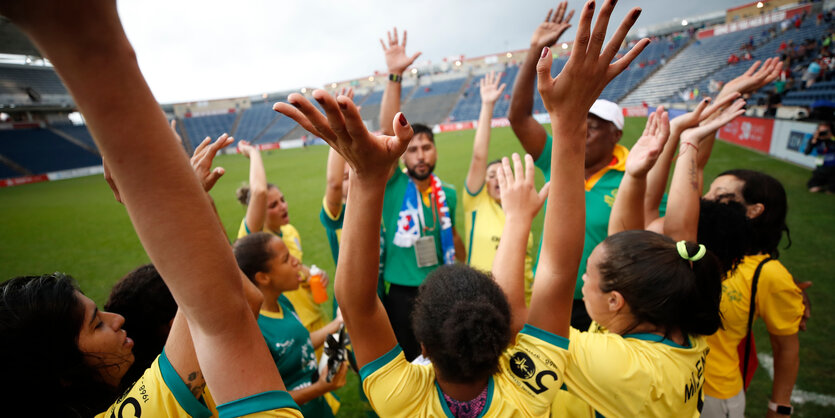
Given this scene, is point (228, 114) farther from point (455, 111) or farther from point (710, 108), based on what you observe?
point (710, 108)

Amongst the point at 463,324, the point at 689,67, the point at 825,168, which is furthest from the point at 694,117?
the point at 689,67

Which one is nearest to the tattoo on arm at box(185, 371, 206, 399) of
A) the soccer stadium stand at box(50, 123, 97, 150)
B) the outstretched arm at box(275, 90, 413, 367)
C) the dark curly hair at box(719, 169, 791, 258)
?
the outstretched arm at box(275, 90, 413, 367)

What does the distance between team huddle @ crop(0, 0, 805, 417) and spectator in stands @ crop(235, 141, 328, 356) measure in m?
0.64

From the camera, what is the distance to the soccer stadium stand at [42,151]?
29.6m

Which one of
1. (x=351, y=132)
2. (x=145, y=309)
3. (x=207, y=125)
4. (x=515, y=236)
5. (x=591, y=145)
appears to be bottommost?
(x=145, y=309)

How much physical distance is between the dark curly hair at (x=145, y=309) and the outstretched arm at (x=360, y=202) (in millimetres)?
1155

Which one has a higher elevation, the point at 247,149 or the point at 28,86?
the point at 28,86

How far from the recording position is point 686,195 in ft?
6.38

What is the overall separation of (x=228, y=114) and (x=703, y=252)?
64.7m

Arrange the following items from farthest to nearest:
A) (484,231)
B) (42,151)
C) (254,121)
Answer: (254,121)
(42,151)
(484,231)

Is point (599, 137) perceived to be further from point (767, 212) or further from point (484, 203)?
point (484, 203)

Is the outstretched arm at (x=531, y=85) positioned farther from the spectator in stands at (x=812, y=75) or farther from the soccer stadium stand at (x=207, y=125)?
the soccer stadium stand at (x=207, y=125)

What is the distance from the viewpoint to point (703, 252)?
143 centimetres

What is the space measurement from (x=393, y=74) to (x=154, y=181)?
2.20m
